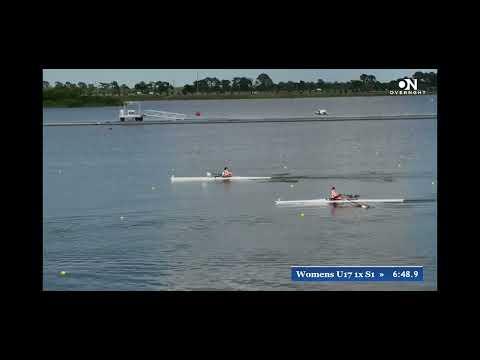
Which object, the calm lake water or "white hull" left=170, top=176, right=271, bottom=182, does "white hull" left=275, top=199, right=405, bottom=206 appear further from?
"white hull" left=170, top=176, right=271, bottom=182

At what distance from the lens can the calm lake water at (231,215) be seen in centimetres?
1566

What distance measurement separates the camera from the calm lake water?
51.4ft

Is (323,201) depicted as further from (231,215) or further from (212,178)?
(212,178)

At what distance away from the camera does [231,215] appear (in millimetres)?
21516

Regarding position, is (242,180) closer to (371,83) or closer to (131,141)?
(371,83)

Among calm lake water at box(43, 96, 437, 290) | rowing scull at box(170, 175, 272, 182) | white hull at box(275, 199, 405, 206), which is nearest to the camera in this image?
calm lake water at box(43, 96, 437, 290)

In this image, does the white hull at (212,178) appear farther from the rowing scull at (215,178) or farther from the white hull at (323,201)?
the white hull at (323,201)

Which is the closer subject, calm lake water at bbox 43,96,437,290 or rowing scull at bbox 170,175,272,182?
calm lake water at bbox 43,96,437,290

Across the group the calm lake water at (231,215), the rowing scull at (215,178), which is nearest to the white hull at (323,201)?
the calm lake water at (231,215)

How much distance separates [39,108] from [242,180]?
642 inches

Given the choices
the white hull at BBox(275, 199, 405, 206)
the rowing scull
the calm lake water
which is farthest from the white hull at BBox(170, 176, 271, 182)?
the white hull at BBox(275, 199, 405, 206)

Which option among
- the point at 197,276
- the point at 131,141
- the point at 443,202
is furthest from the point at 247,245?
the point at 131,141

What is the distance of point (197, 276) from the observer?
49.7 ft

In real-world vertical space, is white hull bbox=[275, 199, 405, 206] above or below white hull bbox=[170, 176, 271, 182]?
below
